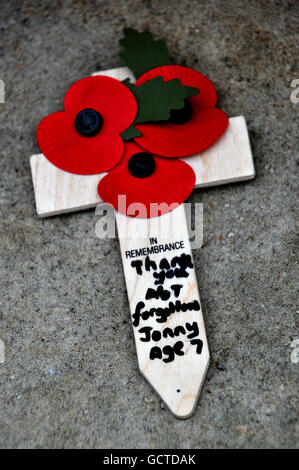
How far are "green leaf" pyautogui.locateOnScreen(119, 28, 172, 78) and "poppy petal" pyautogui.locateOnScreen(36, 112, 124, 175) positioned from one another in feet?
0.43

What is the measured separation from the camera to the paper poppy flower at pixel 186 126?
69cm

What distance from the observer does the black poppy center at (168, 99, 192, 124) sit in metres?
0.69

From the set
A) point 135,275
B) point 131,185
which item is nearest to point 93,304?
point 135,275

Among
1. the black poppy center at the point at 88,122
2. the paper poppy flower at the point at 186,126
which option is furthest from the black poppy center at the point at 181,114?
the black poppy center at the point at 88,122

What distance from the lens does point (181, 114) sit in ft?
2.28

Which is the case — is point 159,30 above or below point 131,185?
above

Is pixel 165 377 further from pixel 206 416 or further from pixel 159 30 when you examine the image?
pixel 159 30

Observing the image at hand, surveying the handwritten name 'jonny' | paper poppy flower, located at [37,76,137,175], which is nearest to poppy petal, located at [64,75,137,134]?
paper poppy flower, located at [37,76,137,175]

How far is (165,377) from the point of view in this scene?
24.6 inches

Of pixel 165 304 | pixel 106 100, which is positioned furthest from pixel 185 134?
→ pixel 165 304

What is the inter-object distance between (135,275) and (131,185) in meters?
0.14

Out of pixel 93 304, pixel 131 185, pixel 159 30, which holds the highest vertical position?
pixel 159 30

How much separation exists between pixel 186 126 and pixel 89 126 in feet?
0.49
